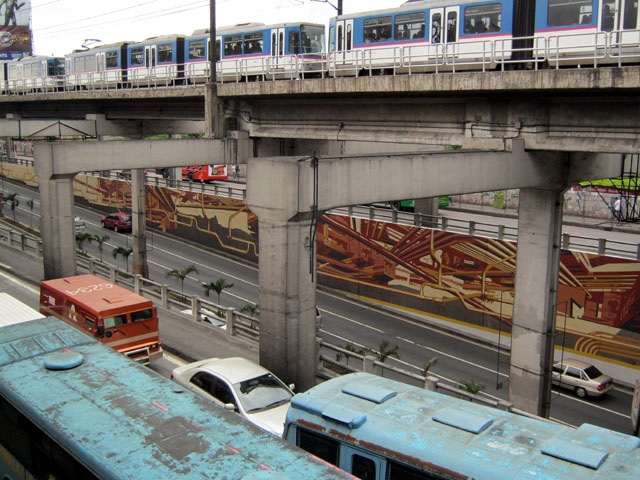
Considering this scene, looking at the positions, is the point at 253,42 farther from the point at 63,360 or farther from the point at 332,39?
the point at 63,360

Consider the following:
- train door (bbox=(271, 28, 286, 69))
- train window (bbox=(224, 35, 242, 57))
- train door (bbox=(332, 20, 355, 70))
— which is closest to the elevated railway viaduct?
train door (bbox=(332, 20, 355, 70))

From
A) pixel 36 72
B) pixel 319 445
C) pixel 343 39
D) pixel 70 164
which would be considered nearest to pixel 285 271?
pixel 319 445

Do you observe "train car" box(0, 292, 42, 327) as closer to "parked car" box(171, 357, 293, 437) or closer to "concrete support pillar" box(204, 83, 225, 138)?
"parked car" box(171, 357, 293, 437)

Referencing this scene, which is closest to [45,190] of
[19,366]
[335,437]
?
[19,366]

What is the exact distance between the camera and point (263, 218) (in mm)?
13828

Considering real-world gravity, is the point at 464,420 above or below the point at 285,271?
below

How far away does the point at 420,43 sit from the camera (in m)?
23.1

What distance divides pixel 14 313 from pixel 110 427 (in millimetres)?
6322

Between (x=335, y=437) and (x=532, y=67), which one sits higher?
(x=532, y=67)

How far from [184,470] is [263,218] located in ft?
25.1

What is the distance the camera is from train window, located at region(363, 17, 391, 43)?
80.2 ft

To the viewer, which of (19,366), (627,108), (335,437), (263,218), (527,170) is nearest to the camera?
(335,437)

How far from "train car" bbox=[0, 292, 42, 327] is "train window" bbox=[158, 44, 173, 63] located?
2644cm

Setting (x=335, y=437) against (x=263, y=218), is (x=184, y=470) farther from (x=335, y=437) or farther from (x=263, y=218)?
(x=263, y=218)
